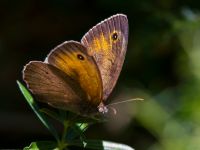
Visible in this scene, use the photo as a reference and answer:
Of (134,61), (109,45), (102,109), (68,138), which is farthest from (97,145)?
(134,61)

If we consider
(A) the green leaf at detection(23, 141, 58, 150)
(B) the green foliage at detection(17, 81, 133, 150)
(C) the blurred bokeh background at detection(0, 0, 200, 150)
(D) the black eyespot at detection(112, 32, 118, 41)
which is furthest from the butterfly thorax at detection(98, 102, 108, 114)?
(C) the blurred bokeh background at detection(0, 0, 200, 150)

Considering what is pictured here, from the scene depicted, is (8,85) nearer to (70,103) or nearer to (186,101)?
(186,101)

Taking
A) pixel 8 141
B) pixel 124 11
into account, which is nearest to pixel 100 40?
pixel 124 11

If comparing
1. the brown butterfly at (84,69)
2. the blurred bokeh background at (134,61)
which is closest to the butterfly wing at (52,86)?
the brown butterfly at (84,69)

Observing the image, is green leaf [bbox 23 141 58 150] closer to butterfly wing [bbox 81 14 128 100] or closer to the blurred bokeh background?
butterfly wing [bbox 81 14 128 100]

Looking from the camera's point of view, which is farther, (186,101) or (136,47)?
(136,47)
